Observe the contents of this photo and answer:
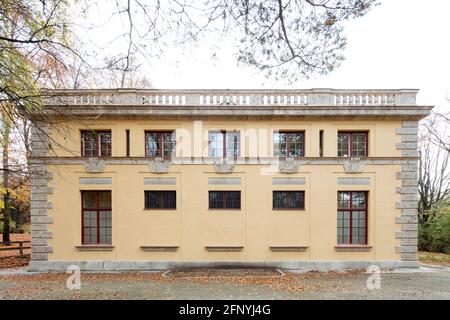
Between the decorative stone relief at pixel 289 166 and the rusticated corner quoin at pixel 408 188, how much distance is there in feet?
16.5

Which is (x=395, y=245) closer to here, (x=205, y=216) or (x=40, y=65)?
(x=205, y=216)

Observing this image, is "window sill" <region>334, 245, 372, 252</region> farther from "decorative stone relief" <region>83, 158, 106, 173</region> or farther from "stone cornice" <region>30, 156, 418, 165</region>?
"decorative stone relief" <region>83, 158, 106, 173</region>

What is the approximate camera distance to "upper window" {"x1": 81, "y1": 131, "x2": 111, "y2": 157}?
47.3 feet

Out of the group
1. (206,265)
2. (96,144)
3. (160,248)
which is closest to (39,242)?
(96,144)

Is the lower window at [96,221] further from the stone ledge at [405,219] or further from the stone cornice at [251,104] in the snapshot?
the stone ledge at [405,219]

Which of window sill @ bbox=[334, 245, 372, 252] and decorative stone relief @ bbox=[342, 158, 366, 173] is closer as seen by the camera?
window sill @ bbox=[334, 245, 372, 252]

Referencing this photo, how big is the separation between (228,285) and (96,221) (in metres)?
7.40

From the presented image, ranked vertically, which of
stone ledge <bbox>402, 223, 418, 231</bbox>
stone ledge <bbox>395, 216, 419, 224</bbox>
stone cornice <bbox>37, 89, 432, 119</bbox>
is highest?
stone cornice <bbox>37, 89, 432, 119</bbox>

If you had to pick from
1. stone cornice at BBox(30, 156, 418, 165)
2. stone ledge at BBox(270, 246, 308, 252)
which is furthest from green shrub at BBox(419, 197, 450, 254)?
stone ledge at BBox(270, 246, 308, 252)

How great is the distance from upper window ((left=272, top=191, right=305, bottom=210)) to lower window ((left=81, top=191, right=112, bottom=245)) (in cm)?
822

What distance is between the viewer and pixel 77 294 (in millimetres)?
10086

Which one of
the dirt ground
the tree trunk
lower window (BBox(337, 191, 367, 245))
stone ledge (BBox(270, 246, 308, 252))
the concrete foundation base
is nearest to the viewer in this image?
the tree trunk

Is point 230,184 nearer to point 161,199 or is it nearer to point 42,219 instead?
point 161,199

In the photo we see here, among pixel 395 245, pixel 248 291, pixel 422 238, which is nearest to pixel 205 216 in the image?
pixel 248 291
